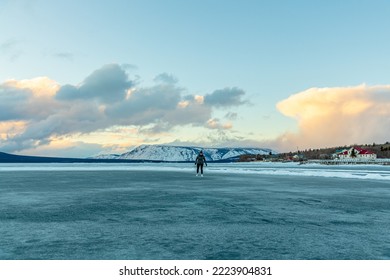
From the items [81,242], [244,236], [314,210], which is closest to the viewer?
[81,242]

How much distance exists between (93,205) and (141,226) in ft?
13.8

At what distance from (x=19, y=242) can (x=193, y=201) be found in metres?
7.06

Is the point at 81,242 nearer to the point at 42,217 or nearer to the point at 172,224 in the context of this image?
the point at 172,224

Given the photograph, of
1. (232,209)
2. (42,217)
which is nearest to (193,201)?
(232,209)

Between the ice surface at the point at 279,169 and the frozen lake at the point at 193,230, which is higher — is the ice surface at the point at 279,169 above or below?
below

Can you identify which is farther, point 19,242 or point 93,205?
point 93,205

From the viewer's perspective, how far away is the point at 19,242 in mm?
6398

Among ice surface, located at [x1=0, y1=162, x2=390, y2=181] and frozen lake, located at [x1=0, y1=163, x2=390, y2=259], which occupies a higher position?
frozen lake, located at [x1=0, y1=163, x2=390, y2=259]

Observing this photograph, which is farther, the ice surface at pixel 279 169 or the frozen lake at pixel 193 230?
the ice surface at pixel 279 169

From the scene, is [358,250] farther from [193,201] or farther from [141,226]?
[193,201]

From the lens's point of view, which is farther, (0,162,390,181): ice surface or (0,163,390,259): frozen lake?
(0,162,390,181): ice surface

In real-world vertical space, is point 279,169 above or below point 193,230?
below

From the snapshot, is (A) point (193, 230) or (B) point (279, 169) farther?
(B) point (279, 169)
